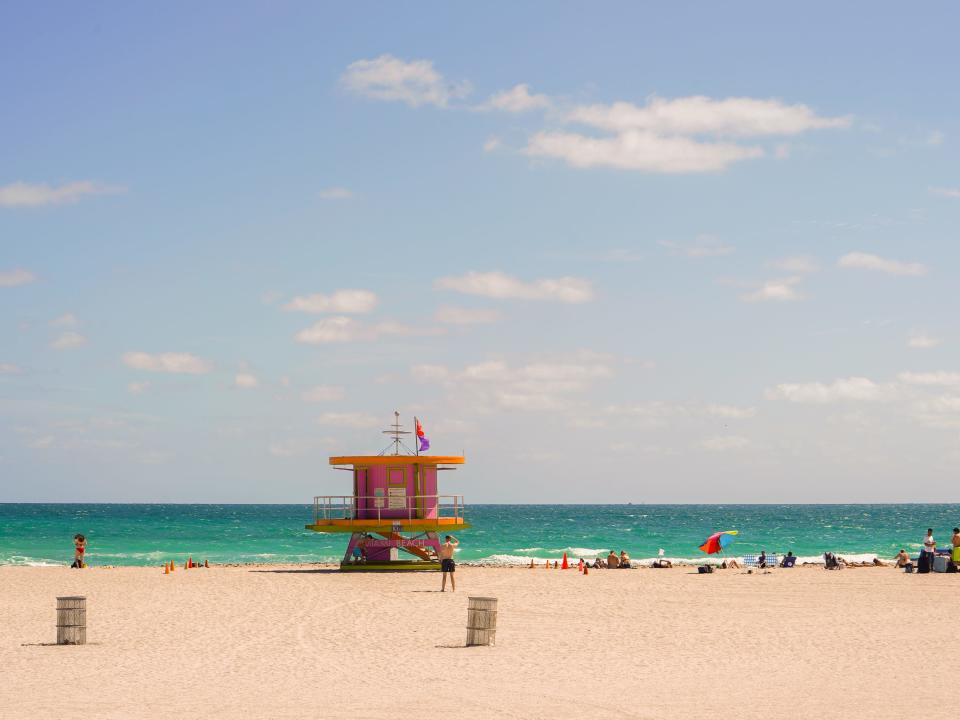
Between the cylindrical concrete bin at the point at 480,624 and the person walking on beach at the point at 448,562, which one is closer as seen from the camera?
the cylindrical concrete bin at the point at 480,624

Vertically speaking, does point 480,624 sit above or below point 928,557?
above

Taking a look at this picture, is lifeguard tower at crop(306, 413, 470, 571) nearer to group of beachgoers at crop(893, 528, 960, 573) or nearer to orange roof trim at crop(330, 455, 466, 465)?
orange roof trim at crop(330, 455, 466, 465)

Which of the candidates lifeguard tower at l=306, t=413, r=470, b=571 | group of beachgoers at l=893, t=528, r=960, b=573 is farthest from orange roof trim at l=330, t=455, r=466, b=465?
group of beachgoers at l=893, t=528, r=960, b=573

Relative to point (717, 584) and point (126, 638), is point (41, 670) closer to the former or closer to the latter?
point (126, 638)

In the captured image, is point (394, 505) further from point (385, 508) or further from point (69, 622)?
point (69, 622)

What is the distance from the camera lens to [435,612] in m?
25.3

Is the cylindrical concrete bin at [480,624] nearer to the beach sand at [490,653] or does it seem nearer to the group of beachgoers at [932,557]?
the beach sand at [490,653]

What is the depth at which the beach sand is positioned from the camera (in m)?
14.3

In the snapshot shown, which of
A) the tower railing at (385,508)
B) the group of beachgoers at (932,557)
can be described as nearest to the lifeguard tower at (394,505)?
the tower railing at (385,508)

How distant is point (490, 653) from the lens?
18.8 m

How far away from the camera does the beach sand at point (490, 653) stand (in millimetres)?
14328

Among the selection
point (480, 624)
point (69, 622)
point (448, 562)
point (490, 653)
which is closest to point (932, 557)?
point (448, 562)

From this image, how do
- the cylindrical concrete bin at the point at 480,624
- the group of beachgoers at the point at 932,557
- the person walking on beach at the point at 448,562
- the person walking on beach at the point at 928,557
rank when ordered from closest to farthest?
the cylindrical concrete bin at the point at 480,624, the person walking on beach at the point at 448,562, the group of beachgoers at the point at 932,557, the person walking on beach at the point at 928,557

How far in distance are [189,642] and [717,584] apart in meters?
18.8
